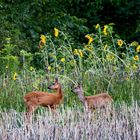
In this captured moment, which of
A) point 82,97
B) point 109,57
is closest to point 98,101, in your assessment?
point 82,97

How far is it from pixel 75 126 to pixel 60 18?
8.57 meters

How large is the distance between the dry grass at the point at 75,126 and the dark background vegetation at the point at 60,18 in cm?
608

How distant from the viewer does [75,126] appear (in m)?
8.23

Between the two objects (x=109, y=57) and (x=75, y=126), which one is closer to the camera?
(x=75, y=126)

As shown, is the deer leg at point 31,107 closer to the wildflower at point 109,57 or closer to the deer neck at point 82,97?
the deer neck at point 82,97

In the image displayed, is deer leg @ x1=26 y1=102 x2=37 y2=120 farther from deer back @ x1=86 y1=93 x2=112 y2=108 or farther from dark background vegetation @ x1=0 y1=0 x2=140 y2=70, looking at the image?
dark background vegetation @ x1=0 y1=0 x2=140 y2=70

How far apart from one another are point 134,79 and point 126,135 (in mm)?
1733

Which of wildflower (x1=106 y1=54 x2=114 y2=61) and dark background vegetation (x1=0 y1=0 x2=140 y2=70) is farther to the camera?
dark background vegetation (x1=0 y1=0 x2=140 y2=70)

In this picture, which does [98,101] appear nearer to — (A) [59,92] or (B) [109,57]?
(A) [59,92]

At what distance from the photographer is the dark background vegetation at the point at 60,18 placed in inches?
609

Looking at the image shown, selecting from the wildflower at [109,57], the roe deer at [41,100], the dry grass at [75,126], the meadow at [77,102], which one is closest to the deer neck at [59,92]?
the roe deer at [41,100]

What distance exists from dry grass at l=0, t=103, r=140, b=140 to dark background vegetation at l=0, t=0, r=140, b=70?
19.9 ft

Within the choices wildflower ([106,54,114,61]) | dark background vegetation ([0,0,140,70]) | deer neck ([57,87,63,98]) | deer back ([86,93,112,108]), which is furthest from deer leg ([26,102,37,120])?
dark background vegetation ([0,0,140,70])

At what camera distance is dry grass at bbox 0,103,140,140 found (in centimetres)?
815
